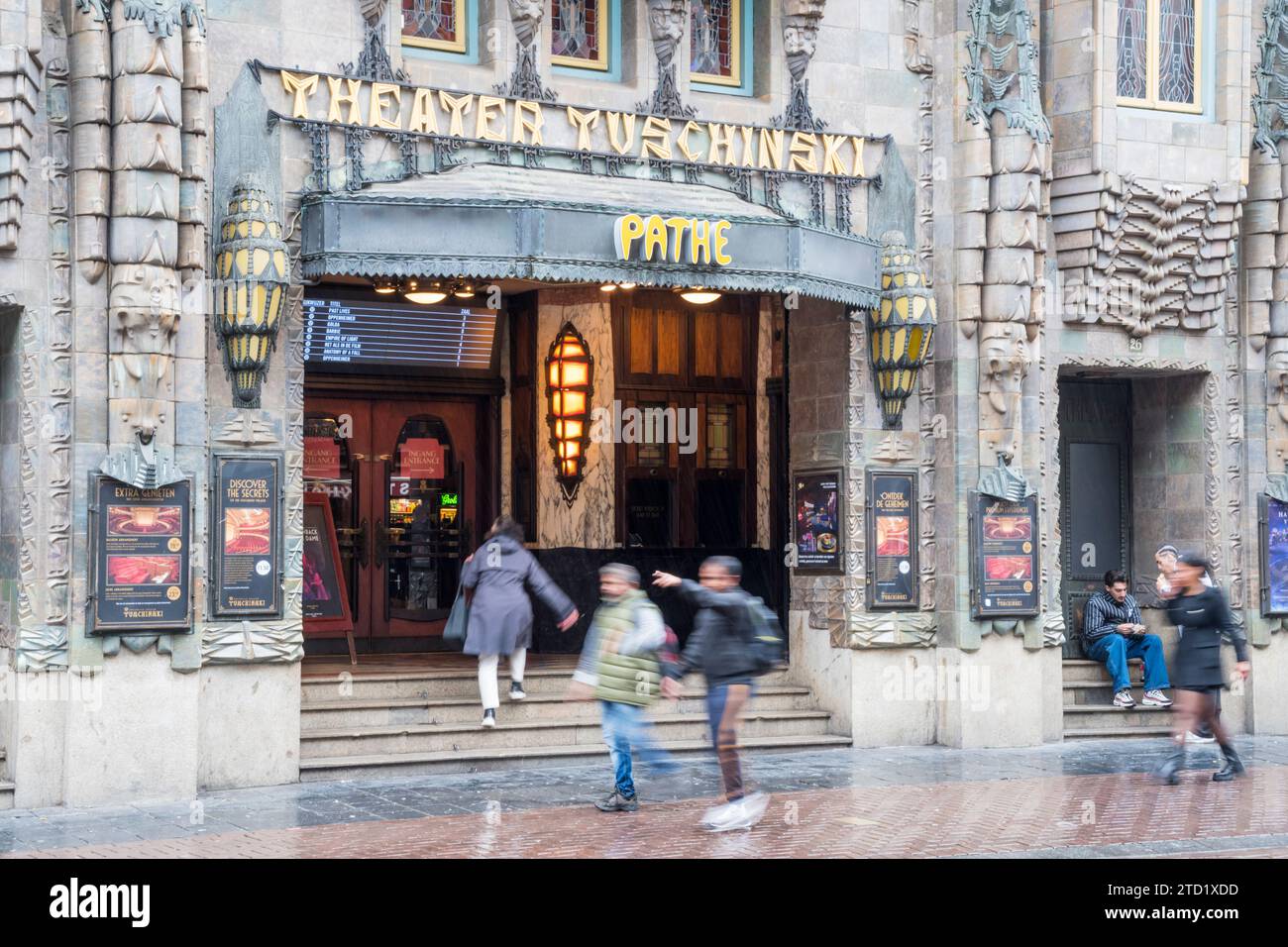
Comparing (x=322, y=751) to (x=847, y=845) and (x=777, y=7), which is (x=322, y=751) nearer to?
(x=847, y=845)

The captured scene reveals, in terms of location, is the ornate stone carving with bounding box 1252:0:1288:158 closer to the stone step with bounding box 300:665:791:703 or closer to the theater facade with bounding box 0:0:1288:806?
the theater facade with bounding box 0:0:1288:806

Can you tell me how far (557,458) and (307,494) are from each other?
8.46 feet

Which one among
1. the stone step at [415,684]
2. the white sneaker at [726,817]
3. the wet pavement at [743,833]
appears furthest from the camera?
the stone step at [415,684]

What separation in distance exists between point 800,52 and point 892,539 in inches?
176

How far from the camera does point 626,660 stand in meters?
11.8

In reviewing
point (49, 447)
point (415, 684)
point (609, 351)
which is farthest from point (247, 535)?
point (609, 351)

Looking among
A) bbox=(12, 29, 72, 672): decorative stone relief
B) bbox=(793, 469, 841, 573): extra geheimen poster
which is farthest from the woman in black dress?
bbox=(12, 29, 72, 672): decorative stone relief

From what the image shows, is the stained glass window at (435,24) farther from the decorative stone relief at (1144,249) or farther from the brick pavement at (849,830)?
the brick pavement at (849,830)

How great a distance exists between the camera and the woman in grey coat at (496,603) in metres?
14.9

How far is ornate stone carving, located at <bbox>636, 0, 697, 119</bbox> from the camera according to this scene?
1566cm

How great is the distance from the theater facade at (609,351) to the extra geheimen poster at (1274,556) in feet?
0.16

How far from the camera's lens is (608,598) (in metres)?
12.1

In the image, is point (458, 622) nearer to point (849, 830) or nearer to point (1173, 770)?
point (849, 830)

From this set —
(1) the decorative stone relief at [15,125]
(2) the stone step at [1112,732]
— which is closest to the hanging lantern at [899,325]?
(2) the stone step at [1112,732]
